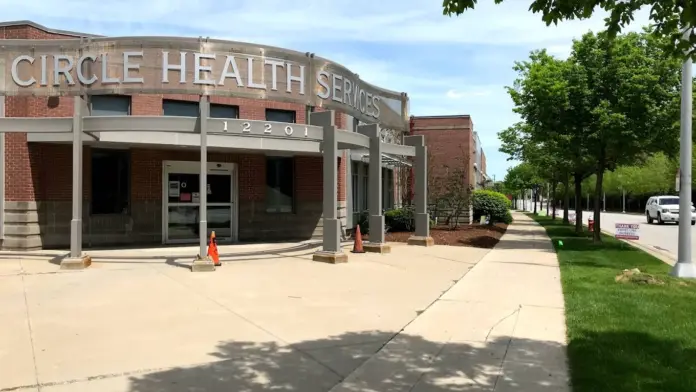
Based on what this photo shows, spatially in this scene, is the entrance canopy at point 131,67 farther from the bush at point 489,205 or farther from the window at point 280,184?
the bush at point 489,205

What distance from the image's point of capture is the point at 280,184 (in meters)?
17.5

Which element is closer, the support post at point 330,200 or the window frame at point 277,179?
the support post at point 330,200

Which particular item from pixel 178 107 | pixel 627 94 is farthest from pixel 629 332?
pixel 178 107

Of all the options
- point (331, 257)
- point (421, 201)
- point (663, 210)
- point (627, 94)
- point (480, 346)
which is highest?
point (627, 94)

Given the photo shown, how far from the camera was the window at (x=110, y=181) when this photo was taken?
14.9m

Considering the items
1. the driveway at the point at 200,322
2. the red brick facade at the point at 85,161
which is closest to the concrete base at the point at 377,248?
the driveway at the point at 200,322

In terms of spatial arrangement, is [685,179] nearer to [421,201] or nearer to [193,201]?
[421,201]

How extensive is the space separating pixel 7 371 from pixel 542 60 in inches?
728

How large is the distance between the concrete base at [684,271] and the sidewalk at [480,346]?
8.85 feet

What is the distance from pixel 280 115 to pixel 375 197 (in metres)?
4.52

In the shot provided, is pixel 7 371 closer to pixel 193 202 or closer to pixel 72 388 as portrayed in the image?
pixel 72 388

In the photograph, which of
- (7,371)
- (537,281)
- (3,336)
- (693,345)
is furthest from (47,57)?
(693,345)

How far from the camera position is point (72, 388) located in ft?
14.7

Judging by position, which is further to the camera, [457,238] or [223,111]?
[457,238]
